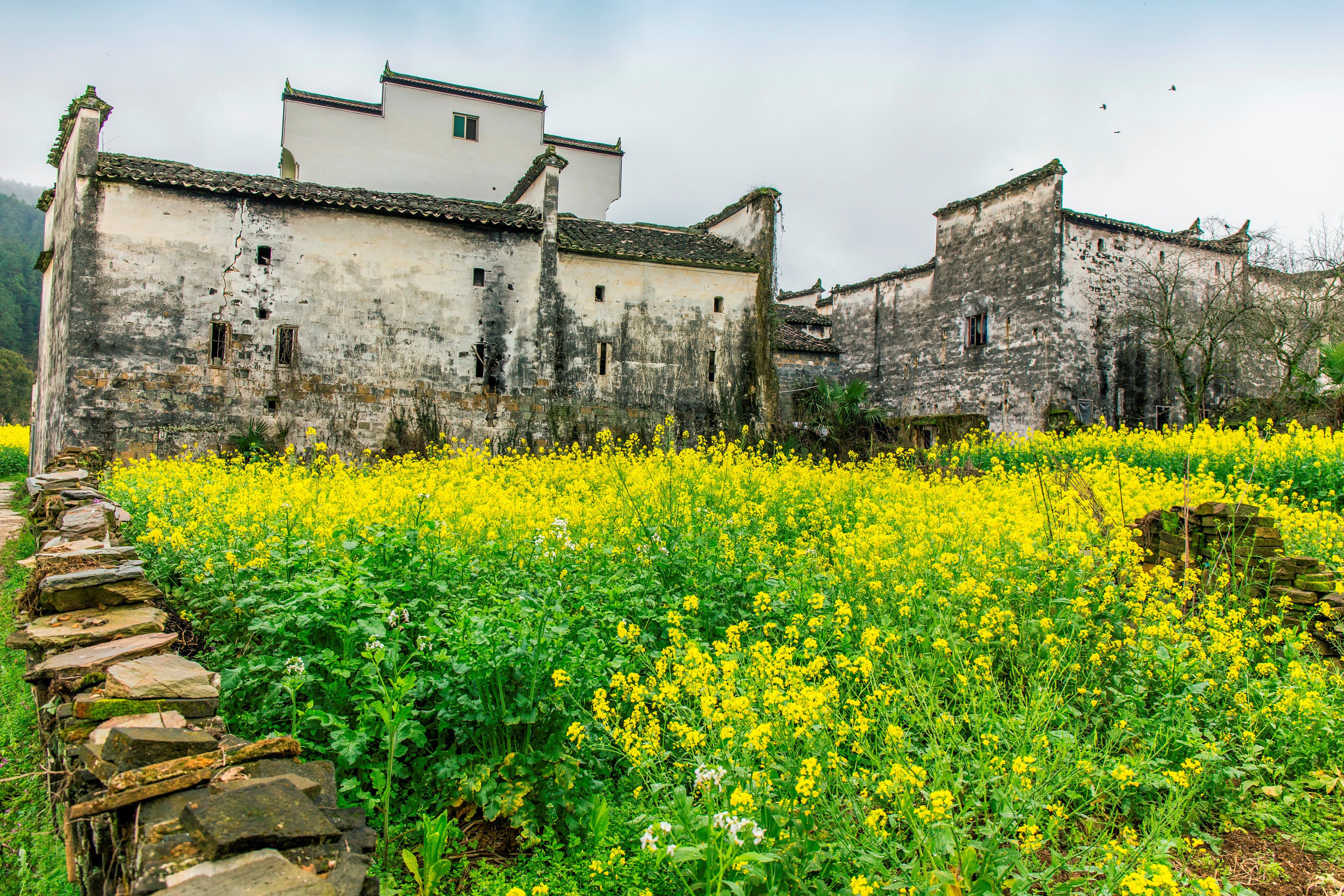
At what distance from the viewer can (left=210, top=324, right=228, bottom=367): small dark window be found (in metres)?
14.2

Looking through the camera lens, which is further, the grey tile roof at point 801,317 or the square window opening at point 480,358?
the grey tile roof at point 801,317

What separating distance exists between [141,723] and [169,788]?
0.44 metres

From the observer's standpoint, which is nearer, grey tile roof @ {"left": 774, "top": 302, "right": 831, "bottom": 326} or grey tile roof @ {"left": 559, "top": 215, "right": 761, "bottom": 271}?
grey tile roof @ {"left": 559, "top": 215, "right": 761, "bottom": 271}

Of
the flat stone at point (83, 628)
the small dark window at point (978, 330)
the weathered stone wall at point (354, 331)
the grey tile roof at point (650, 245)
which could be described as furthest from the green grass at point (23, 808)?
the small dark window at point (978, 330)

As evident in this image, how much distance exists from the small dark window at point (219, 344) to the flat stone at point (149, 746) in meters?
14.0

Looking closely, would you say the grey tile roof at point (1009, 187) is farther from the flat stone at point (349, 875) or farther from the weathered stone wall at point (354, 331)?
the flat stone at point (349, 875)

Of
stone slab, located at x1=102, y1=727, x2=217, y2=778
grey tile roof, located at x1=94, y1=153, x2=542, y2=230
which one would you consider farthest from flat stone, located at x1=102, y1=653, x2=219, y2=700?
grey tile roof, located at x1=94, y1=153, x2=542, y2=230

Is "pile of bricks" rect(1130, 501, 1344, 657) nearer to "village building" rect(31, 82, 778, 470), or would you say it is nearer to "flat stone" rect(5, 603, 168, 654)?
"flat stone" rect(5, 603, 168, 654)

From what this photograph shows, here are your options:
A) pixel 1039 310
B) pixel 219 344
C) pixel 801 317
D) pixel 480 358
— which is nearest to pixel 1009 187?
pixel 1039 310

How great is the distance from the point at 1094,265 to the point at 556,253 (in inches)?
549

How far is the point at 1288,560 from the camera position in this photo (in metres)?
5.04

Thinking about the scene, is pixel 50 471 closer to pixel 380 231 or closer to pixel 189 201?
pixel 189 201


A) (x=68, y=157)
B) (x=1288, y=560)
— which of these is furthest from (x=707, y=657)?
(x=68, y=157)

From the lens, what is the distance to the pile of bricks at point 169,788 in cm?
186
